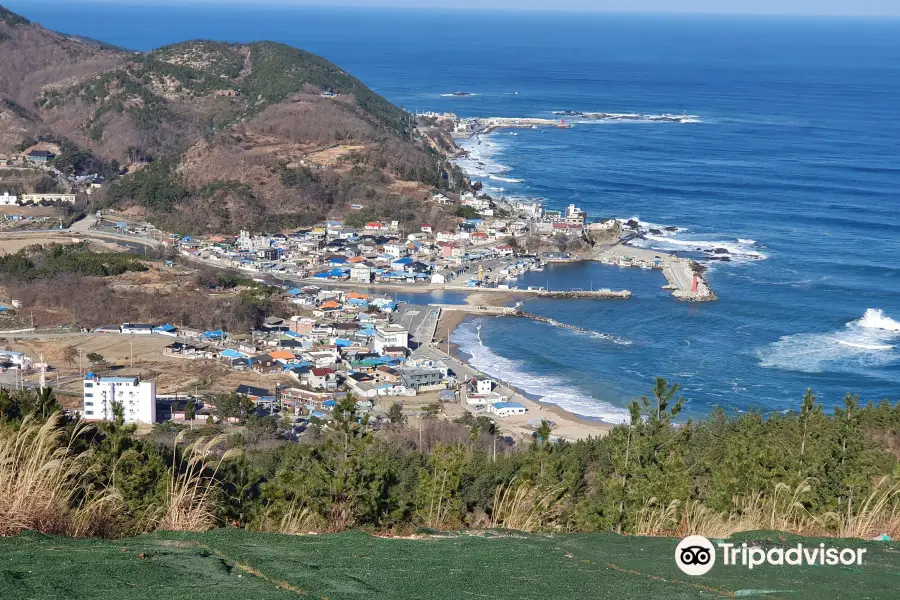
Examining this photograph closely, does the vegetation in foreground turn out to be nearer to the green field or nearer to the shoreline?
the green field

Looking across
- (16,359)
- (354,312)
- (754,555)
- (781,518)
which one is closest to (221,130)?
(354,312)

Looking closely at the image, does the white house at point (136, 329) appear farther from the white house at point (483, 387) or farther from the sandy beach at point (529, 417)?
the white house at point (483, 387)

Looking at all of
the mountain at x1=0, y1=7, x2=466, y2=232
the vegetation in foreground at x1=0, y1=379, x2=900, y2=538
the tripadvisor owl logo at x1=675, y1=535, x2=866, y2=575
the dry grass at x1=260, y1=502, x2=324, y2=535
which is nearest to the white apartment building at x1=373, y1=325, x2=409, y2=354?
the mountain at x1=0, y1=7, x2=466, y2=232

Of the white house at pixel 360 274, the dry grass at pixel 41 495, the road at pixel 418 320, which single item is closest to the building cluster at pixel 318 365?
the road at pixel 418 320

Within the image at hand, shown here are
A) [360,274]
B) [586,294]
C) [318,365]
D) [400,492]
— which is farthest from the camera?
[360,274]

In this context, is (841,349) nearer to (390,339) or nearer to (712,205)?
(390,339)
